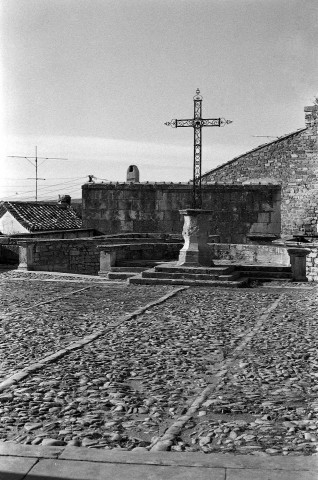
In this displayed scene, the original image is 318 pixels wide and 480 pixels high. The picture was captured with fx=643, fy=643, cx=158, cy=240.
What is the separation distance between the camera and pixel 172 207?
2534cm

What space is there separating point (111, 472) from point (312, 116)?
25.6m

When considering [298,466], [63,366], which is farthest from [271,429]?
[63,366]

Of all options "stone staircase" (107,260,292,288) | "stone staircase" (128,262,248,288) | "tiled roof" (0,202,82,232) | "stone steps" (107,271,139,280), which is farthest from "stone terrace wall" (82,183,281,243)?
"stone staircase" (128,262,248,288)

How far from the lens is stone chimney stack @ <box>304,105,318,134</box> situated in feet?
90.8

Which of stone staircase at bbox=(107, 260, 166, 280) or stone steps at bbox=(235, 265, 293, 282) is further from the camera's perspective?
stone staircase at bbox=(107, 260, 166, 280)

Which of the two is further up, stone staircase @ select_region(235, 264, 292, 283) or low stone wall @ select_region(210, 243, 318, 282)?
low stone wall @ select_region(210, 243, 318, 282)

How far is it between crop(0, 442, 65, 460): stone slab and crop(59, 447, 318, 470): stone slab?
8 centimetres

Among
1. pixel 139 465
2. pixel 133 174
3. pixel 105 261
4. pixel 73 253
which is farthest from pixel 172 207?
pixel 139 465

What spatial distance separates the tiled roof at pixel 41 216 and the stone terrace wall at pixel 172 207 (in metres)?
4.86

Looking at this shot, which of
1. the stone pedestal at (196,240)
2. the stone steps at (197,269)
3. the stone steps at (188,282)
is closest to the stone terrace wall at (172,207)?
the stone pedestal at (196,240)

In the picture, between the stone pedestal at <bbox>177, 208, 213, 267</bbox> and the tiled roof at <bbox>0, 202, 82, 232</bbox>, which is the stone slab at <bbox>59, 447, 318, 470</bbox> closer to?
the stone pedestal at <bbox>177, 208, 213, 267</bbox>

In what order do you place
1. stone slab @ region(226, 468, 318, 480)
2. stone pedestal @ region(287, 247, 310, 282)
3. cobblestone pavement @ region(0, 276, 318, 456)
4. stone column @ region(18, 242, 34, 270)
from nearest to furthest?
stone slab @ region(226, 468, 318, 480) → cobblestone pavement @ region(0, 276, 318, 456) → stone pedestal @ region(287, 247, 310, 282) → stone column @ region(18, 242, 34, 270)

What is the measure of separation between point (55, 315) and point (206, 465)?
6501 mm

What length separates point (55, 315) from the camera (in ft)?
34.2
